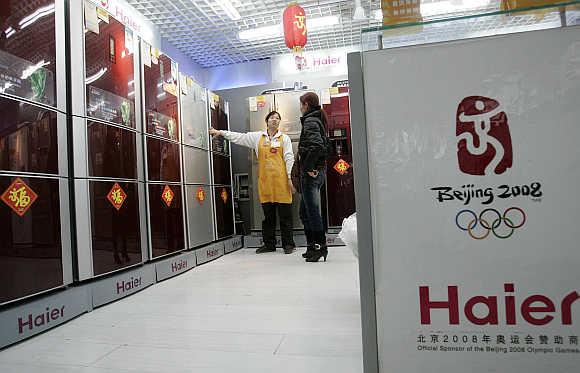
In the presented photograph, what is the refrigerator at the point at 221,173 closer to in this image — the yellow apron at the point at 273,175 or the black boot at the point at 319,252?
the yellow apron at the point at 273,175

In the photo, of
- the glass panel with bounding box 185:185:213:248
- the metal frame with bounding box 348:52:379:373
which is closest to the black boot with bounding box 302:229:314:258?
the glass panel with bounding box 185:185:213:248

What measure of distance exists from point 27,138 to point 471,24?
2.01 meters

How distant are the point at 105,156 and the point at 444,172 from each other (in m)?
2.22

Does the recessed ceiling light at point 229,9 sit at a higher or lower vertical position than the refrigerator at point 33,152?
higher

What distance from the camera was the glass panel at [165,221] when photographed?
10.0ft

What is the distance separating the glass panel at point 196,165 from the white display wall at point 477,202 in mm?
3025

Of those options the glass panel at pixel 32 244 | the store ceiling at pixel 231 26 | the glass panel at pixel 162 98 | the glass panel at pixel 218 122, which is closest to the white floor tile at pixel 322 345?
the glass panel at pixel 32 244

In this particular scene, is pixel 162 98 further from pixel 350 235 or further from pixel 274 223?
pixel 350 235

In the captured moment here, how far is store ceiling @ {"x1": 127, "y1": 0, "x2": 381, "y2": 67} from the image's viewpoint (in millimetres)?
5387

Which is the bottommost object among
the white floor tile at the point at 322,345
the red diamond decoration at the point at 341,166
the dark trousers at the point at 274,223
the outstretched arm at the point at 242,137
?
the white floor tile at the point at 322,345

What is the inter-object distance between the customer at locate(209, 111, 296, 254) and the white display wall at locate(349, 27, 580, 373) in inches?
135

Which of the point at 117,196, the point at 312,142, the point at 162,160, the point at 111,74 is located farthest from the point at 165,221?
the point at 312,142

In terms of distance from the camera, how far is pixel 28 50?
77.0 inches

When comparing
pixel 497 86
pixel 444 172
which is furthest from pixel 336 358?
pixel 497 86
